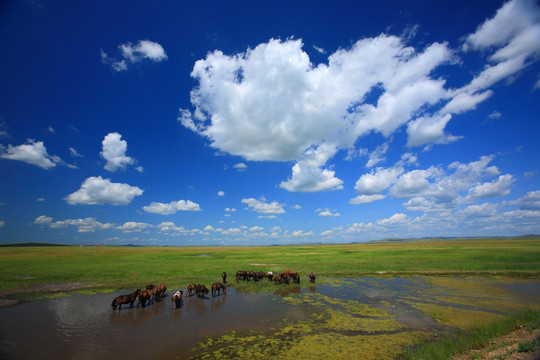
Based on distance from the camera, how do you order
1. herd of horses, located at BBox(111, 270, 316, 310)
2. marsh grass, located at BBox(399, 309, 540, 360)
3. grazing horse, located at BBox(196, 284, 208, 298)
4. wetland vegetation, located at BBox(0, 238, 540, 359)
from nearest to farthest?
marsh grass, located at BBox(399, 309, 540, 360)
wetland vegetation, located at BBox(0, 238, 540, 359)
herd of horses, located at BBox(111, 270, 316, 310)
grazing horse, located at BBox(196, 284, 208, 298)

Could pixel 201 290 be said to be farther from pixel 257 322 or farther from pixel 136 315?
pixel 257 322

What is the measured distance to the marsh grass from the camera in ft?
27.8

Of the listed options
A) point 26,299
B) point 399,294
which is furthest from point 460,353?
point 26,299

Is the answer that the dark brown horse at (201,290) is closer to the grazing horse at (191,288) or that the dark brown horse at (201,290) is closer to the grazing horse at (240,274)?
the grazing horse at (191,288)

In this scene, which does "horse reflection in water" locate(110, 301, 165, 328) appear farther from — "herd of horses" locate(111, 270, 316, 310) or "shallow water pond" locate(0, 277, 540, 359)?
"herd of horses" locate(111, 270, 316, 310)

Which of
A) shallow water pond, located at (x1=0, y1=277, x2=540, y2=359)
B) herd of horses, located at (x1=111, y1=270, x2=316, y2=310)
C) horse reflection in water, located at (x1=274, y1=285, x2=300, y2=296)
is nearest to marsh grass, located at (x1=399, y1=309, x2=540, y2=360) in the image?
shallow water pond, located at (x1=0, y1=277, x2=540, y2=359)

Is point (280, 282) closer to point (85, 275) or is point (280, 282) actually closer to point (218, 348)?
point (218, 348)

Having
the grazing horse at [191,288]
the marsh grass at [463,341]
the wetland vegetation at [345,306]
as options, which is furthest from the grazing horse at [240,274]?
the marsh grass at [463,341]

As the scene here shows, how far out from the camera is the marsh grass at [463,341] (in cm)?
847

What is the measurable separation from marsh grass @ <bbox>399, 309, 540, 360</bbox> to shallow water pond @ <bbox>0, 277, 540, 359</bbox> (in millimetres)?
Answer: 806

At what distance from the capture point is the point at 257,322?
1283 cm

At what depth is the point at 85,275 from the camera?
26203mm

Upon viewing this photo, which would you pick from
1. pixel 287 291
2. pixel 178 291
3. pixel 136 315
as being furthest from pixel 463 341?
pixel 136 315

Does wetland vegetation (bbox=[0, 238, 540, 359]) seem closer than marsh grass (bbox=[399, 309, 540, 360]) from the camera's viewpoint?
No
